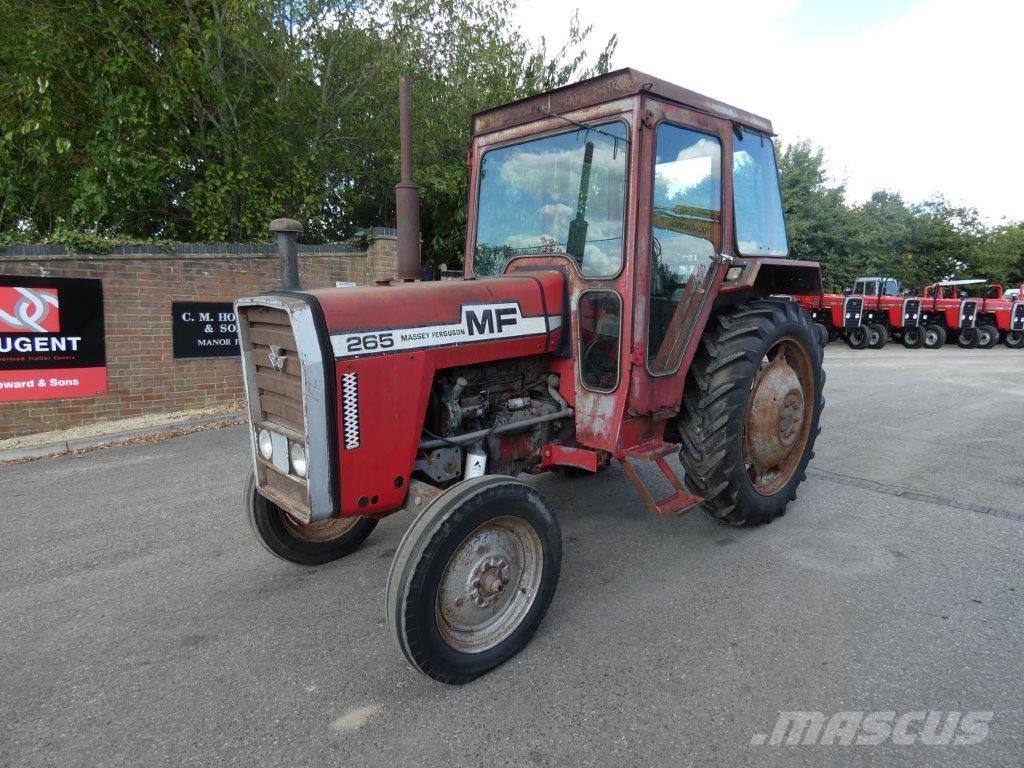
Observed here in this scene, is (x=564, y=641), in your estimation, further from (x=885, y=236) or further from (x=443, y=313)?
(x=885, y=236)

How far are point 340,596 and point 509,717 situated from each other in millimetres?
1161

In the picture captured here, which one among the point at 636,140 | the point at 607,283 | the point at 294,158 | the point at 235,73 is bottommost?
the point at 607,283

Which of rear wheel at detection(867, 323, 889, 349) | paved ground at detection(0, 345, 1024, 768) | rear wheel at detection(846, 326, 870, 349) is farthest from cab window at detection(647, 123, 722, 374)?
rear wheel at detection(867, 323, 889, 349)

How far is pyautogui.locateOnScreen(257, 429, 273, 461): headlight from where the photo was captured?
271 cm

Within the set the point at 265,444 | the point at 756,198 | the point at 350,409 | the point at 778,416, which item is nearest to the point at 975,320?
the point at 756,198

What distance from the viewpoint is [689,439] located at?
3.46 m

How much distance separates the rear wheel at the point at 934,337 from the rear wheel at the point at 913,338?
117 millimetres

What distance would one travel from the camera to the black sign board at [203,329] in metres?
6.98

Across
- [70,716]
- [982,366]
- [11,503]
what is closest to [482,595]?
[70,716]

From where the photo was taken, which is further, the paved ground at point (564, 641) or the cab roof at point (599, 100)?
the cab roof at point (599, 100)

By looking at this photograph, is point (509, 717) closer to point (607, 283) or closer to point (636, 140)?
point (607, 283)

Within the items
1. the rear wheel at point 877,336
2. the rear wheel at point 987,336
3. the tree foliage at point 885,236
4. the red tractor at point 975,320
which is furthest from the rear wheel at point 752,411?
the tree foliage at point 885,236

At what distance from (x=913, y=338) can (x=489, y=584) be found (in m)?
17.5

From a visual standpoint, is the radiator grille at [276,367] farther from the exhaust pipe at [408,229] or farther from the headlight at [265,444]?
the exhaust pipe at [408,229]
